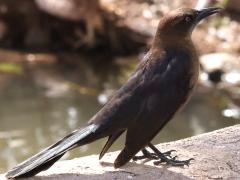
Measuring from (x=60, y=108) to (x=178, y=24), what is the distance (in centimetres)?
439

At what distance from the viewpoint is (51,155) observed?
331 centimetres

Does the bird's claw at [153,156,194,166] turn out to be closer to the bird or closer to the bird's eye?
the bird

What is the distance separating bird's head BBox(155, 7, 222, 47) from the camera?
3.50m

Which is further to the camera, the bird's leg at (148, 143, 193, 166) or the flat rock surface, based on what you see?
the bird's leg at (148, 143, 193, 166)

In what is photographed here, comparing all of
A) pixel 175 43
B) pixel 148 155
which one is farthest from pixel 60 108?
pixel 175 43

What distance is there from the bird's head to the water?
2.91m

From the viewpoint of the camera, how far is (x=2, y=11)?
1029 centimetres

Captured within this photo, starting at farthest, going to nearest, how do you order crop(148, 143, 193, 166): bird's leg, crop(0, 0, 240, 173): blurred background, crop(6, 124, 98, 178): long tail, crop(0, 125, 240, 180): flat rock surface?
crop(0, 0, 240, 173): blurred background, crop(148, 143, 193, 166): bird's leg, crop(0, 125, 240, 180): flat rock surface, crop(6, 124, 98, 178): long tail

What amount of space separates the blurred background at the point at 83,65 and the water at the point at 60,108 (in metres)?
0.01

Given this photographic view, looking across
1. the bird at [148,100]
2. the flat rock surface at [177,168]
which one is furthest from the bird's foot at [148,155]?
the bird at [148,100]

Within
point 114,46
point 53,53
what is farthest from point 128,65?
point 53,53

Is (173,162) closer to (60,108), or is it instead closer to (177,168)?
(177,168)

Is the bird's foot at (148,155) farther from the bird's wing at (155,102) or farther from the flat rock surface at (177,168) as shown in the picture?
the bird's wing at (155,102)

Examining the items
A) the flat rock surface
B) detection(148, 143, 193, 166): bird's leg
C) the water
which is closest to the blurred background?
the water
